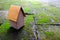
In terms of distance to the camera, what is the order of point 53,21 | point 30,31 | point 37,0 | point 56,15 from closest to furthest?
point 30,31 < point 53,21 < point 56,15 < point 37,0

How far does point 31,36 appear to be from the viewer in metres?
1.58

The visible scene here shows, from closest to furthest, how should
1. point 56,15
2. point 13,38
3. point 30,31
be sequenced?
1. point 13,38
2. point 30,31
3. point 56,15

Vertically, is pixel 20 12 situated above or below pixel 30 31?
above

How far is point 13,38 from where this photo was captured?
1.54 metres

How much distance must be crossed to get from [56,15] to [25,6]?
0.69m

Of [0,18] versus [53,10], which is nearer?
[0,18]

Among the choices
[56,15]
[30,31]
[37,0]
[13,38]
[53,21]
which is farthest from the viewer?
[37,0]

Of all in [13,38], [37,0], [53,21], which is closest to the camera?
[13,38]

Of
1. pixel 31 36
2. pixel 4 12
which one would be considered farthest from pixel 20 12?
pixel 4 12

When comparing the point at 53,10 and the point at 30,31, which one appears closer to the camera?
the point at 30,31

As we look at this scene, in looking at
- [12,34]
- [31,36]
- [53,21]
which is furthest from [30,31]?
[53,21]

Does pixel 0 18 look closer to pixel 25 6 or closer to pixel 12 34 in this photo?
pixel 12 34

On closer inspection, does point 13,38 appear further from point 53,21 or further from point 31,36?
point 53,21

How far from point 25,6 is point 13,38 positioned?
3.54 feet
